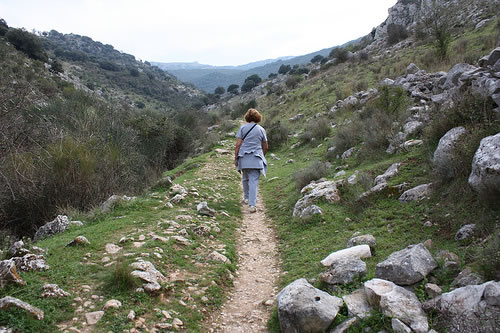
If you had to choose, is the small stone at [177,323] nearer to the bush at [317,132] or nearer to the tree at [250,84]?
the bush at [317,132]

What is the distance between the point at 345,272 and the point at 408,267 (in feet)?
2.33

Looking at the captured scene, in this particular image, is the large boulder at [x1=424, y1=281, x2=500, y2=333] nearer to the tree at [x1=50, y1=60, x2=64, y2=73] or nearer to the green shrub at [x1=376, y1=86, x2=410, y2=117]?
the green shrub at [x1=376, y1=86, x2=410, y2=117]

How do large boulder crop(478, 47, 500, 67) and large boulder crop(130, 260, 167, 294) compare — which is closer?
large boulder crop(130, 260, 167, 294)

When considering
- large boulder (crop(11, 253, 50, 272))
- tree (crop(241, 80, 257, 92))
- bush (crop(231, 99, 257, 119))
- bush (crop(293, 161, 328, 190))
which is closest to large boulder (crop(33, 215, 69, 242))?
large boulder (crop(11, 253, 50, 272))

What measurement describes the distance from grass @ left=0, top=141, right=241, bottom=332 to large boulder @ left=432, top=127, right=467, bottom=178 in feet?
11.9

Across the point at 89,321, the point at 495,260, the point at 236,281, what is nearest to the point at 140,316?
the point at 89,321

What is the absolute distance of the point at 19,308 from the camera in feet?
9.73

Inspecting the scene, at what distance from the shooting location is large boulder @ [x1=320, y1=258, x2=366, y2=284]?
145 inches

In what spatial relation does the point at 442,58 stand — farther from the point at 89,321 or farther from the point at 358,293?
the point at 89,321

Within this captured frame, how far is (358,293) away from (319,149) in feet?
32.5

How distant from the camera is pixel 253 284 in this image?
4.54 metres

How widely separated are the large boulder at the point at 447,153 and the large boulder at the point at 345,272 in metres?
2.41

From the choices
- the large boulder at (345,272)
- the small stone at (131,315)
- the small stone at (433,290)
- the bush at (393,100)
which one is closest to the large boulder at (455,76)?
the bush at (393,100)

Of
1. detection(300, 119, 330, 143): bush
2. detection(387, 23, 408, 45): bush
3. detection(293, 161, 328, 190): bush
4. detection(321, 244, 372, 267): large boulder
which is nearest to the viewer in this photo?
detection(321, 244, 372, 267): large boulder
